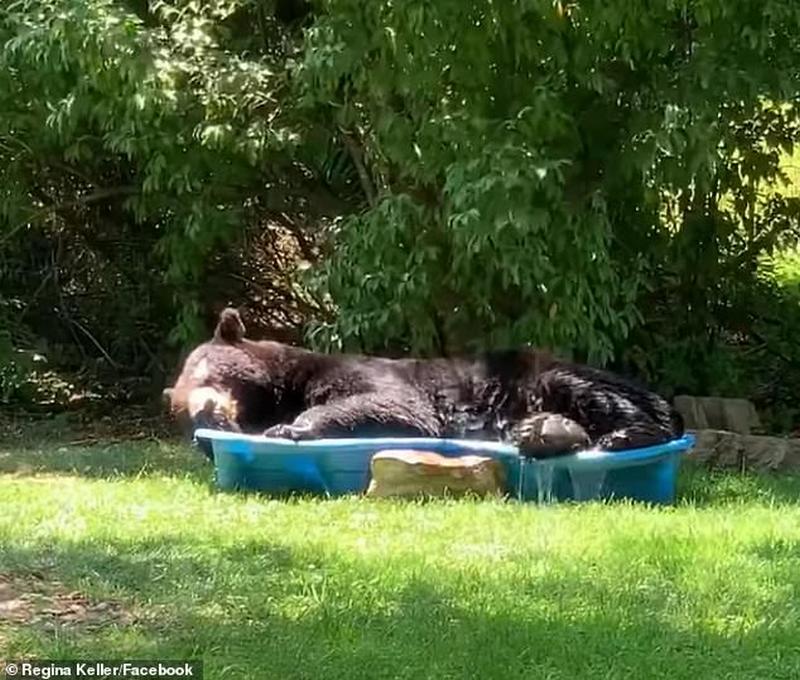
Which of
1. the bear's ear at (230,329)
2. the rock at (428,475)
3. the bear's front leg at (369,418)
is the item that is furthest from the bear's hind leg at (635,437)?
the bear's ear at (230,329)

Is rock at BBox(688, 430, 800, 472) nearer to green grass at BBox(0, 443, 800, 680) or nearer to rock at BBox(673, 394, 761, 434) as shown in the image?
rock at BBox(673, 394, 761, 434)

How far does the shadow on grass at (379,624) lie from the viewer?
14.5ft

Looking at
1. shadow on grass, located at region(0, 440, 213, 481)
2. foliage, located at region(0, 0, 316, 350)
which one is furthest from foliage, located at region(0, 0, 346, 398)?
shadow on grass, located at region(0, 440, 213, 481)

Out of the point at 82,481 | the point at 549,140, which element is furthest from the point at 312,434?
the point at 549,140

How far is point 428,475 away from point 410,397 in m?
1.00

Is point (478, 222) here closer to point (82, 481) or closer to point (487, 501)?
point (487, 501)

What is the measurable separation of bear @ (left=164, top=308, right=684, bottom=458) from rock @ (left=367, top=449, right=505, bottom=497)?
43cm

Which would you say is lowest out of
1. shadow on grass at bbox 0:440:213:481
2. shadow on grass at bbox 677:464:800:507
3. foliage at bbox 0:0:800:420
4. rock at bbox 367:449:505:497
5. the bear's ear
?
shadow on grass at bbox 677:464:800:507

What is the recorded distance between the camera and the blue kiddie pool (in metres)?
7.24

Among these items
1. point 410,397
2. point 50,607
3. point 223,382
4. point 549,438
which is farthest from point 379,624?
point 223,382

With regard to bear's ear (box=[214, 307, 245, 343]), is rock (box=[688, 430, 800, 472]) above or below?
below

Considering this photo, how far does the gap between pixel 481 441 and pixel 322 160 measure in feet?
10.9

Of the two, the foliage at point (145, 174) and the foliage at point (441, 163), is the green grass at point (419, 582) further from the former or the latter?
the foliage at point (145, 174)

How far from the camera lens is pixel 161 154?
9891 mm
